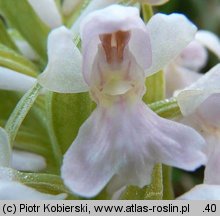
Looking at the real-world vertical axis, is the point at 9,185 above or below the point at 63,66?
below

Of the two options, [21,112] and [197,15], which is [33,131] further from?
[197,15]

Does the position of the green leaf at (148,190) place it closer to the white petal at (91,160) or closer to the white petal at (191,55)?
the white petal at (91,160)

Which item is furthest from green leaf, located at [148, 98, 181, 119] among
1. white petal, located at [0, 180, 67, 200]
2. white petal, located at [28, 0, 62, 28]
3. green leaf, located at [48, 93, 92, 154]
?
white petal, located at [28, 0, 62, 28]

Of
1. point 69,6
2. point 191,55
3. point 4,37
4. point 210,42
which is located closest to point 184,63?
point 191,55

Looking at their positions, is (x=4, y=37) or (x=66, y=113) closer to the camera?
(x=66, y=113)

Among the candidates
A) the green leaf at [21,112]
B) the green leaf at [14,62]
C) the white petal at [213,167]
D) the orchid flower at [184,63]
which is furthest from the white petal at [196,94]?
the orchid flower at [184,63]

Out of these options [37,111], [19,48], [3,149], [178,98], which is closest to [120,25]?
[178,98]
